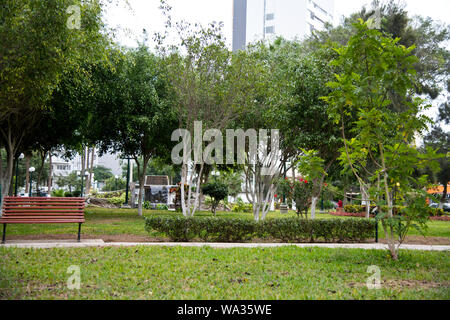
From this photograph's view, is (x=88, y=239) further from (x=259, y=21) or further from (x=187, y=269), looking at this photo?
(x=259, y=21)

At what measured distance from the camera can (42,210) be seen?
29.5ft

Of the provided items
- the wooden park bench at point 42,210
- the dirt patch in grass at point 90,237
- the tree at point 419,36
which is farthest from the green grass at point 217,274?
the tree at point 419,36

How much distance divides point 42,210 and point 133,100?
10.1 metres

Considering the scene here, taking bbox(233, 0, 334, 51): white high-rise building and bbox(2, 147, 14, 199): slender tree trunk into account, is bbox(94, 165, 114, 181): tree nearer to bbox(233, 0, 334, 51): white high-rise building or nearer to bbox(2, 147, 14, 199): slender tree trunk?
bbox(233, 0, 334, 51): white high-rise building

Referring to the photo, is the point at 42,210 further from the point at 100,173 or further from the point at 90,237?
the point at 100,173

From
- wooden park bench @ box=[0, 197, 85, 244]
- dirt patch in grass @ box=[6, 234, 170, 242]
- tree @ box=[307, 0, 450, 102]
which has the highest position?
tree @ box=[307, 0, 450, 102]

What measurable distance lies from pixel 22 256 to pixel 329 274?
5.43m

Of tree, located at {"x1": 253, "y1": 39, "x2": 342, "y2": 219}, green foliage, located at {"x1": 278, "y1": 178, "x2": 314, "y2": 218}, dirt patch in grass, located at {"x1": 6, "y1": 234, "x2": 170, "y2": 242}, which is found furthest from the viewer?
green foliage, located at {"x1": 278, "y1": 178, "x2": 314, "y2": 218}

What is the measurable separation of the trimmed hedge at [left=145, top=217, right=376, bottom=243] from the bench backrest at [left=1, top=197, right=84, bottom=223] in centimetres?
178

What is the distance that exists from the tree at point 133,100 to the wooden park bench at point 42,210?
27.5 feet

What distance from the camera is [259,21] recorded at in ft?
274

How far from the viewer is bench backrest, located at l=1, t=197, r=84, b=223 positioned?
8.64 metres

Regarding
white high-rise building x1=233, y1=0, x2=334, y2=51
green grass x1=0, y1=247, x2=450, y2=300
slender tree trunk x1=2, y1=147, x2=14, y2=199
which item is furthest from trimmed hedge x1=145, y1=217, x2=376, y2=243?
white high-rise building x1=233, y1=0, x2=334, y2=51
